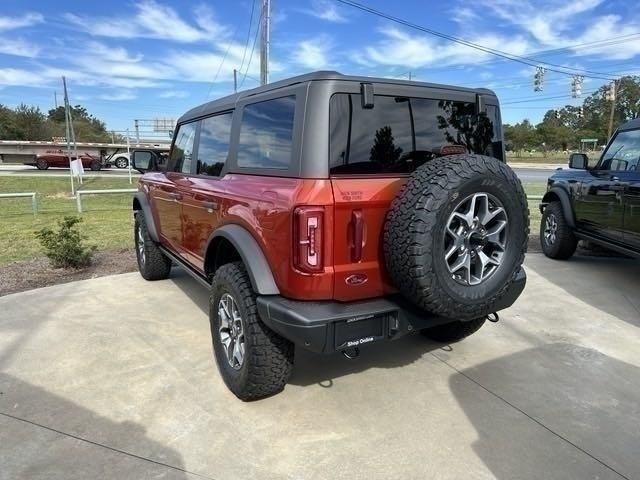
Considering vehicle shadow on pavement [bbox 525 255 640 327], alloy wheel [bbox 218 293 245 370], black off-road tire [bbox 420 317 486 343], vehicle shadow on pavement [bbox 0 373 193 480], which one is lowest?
vehicle shadow on pavement [bbox 0 373 193 480]

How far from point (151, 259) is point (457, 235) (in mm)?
3795

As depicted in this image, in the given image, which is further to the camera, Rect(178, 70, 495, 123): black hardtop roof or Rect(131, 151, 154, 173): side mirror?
Rect(131, 151, 154, 173): side mirror

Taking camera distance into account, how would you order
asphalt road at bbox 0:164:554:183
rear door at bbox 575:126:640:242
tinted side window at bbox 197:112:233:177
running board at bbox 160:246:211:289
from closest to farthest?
1. tinted side window at bbox 197:112:233:177
2. running board at bbox 160:246:211:289
3. rear door at bbox 575:126:640:242
4. asphalt road at bbox 0:164:554:183

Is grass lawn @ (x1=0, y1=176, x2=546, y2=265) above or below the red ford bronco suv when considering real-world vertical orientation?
below

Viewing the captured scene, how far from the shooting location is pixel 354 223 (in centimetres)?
255

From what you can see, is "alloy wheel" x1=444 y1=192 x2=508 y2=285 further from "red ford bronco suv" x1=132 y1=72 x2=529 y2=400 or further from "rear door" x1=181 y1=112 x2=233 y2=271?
"rear door" x1=181 y1=112 x2=233 y2=271

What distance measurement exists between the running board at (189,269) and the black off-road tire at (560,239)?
15.9ft

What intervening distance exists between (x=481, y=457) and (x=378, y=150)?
1.70 meters

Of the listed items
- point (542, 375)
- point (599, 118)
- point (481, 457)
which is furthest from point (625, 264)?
point (599, 118)

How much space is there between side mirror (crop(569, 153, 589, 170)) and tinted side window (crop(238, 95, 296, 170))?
192 inches

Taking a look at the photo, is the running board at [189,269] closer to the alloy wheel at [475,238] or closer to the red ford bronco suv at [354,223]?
the red ford bronco suv at [354,223]

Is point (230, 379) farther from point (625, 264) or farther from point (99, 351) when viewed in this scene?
point (625, 264)

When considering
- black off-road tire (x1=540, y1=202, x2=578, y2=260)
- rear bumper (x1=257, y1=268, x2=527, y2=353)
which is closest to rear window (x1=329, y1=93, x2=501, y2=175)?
rear bumper (x1=257, y1=268, x2=527, y2=353)

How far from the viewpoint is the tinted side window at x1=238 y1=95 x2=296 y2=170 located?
275 cm
